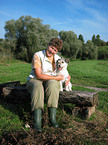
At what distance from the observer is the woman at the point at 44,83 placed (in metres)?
2.55

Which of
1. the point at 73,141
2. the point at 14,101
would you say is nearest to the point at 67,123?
the point at 73,141

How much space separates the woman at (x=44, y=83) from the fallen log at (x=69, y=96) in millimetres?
366

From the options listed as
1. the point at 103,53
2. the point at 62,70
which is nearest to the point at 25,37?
the point at 62,70

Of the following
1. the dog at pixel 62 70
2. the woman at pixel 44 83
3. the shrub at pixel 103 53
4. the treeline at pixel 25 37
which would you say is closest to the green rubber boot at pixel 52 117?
the woman at pixel 44 83

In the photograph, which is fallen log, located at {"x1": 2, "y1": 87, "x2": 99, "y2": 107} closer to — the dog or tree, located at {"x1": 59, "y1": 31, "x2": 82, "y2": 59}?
the dog

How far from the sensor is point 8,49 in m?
19.6

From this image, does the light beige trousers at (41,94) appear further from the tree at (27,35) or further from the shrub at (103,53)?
the shrub at (103,53)

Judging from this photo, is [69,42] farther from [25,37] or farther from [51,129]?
[51,129]

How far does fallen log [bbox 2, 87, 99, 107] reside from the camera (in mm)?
3013

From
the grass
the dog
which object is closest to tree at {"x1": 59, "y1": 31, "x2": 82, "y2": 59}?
the grass

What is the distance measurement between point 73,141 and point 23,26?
20893 millimetres

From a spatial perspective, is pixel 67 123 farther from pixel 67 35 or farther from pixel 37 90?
pixel 67 35

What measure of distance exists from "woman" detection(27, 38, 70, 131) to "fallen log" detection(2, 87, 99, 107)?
14.4 inches

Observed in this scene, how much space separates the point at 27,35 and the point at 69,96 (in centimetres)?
1820
